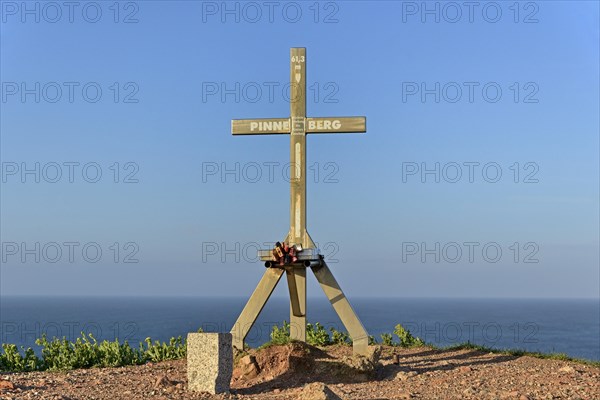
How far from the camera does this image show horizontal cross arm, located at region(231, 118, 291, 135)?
15227 millimetres

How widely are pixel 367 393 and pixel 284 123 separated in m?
6.00

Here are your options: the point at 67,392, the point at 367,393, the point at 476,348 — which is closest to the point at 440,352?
the point at 476,348

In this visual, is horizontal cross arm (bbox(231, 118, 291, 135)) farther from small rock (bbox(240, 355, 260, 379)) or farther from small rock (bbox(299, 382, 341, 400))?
small rock (bbox(299, 382, 341, 400))

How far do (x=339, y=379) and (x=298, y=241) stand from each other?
2913 mm

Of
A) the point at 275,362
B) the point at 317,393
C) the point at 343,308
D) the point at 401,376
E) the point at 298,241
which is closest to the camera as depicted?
the point at 317,393

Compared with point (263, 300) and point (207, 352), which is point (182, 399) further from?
point (263, 300)

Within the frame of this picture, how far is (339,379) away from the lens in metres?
13.1

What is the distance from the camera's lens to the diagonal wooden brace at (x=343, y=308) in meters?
14.5

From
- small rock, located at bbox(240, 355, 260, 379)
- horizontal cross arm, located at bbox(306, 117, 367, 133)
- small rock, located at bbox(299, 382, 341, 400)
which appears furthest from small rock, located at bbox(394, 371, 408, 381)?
horizontal cross arm, located at bbox(306, 117, 367, 133)

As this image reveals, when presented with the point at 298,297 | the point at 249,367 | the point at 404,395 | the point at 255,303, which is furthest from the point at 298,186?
the point at 404,395

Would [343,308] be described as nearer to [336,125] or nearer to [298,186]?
[298,186]

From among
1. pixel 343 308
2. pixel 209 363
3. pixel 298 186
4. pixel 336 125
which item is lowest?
pixel 209 363

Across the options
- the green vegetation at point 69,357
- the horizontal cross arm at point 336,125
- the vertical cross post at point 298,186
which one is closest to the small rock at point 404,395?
the vertical cross post at point 298,186

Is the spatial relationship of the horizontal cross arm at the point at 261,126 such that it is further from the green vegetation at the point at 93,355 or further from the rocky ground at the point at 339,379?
the rocky ground at the point at 339,379
